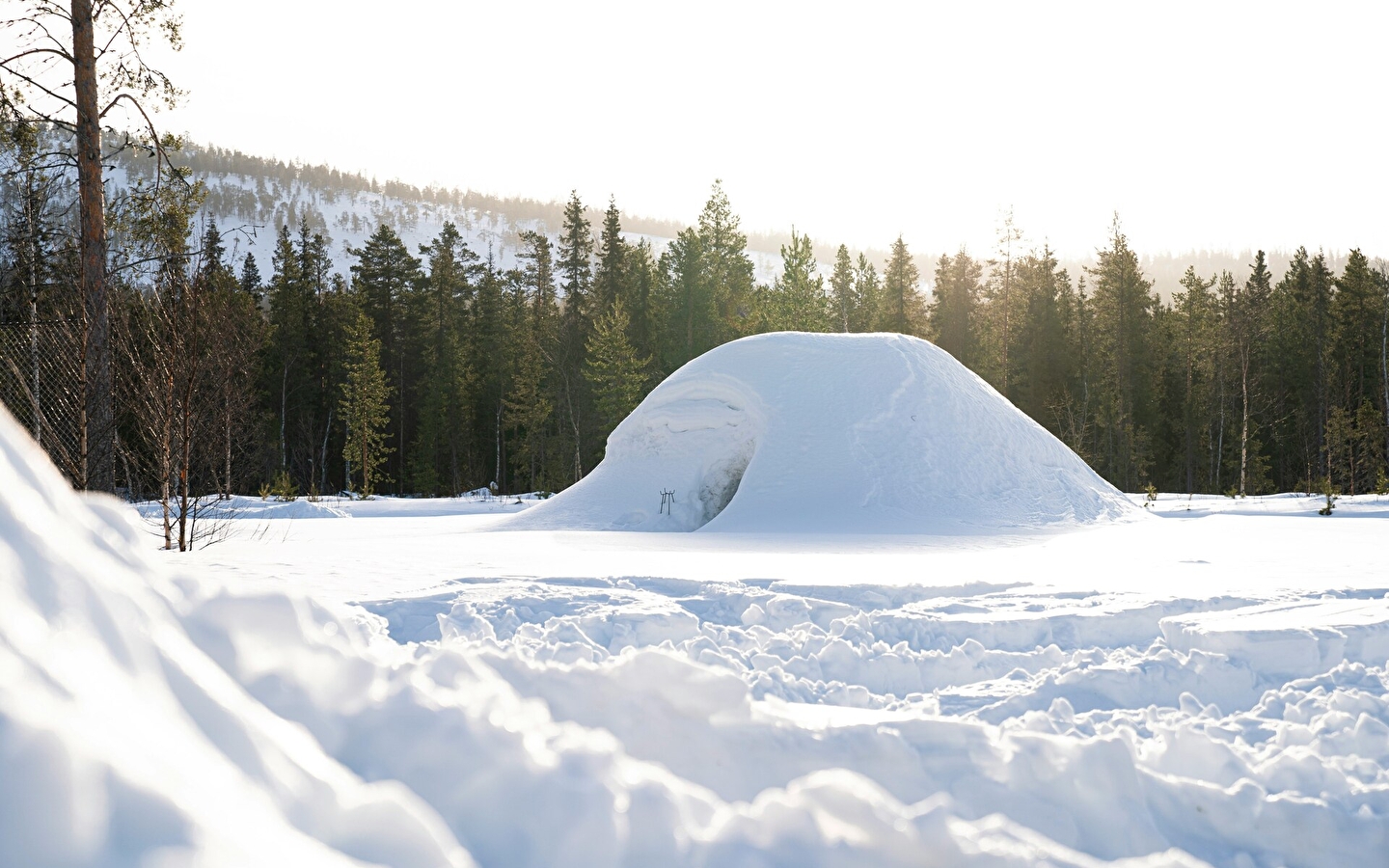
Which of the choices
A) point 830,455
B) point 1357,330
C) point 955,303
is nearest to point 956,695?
point 830,455

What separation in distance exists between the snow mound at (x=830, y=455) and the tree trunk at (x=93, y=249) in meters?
6.41

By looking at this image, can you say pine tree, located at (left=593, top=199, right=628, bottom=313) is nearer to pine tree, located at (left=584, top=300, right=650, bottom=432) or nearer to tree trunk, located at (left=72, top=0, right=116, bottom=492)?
pine tree, located at (left=584, top=300, right=650, bottom=432)

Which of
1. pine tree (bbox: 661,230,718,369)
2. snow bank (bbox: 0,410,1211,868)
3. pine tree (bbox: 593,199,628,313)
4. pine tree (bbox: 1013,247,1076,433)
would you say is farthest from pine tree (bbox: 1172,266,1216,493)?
snow bank (bbox: 0,410,1211,868)

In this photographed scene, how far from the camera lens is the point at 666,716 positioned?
10.9 ft

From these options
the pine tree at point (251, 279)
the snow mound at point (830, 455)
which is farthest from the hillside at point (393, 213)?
the snow mound at point (830, 455)

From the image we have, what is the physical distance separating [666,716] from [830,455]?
11417 mm

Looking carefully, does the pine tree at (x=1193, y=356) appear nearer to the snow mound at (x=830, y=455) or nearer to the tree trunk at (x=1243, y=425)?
the tree trunk at (x=1243, y=425)

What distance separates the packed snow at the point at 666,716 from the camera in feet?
6.12

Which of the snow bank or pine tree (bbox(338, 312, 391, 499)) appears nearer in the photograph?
the snow bank

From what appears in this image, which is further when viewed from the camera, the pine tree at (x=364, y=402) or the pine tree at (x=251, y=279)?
the pine tree at (x=251, y=279)

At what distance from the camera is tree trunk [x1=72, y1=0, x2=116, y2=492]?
1003 cm

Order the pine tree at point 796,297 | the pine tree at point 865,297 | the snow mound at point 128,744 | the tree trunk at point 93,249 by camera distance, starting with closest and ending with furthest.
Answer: the snow mound at point 128,744 → the tree trunk at point 93,249 → the pine tree at point 796,297 → the pine tree at point 865,297

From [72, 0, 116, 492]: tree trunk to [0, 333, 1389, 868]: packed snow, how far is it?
4.38 m

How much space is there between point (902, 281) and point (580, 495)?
33036 mm
